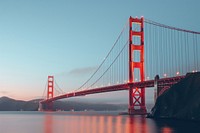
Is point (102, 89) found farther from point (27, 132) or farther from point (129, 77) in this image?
point (27, 132)

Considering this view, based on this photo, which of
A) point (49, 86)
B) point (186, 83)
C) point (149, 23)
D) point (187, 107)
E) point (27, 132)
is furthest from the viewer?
point (49, 86)

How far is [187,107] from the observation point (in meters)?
51.0

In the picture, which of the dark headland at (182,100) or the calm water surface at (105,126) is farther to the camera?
the dark headland at (182,100)

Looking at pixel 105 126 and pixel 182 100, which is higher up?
pixel 182 100

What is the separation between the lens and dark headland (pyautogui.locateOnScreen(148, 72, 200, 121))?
5003 centimetres

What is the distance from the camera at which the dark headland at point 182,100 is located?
164 feet

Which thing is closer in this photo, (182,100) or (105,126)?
(105,126)

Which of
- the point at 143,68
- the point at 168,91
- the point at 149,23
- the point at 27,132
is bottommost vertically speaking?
the point at 27,132

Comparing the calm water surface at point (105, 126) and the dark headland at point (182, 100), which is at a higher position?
the dark headland at point (182, 100)

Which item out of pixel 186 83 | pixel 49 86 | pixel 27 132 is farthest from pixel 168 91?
pixel 49 86

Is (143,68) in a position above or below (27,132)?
above

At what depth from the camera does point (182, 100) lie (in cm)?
5353

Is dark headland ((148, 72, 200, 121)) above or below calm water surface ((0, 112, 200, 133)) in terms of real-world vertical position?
above

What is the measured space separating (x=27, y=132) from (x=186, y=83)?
2737 cm
